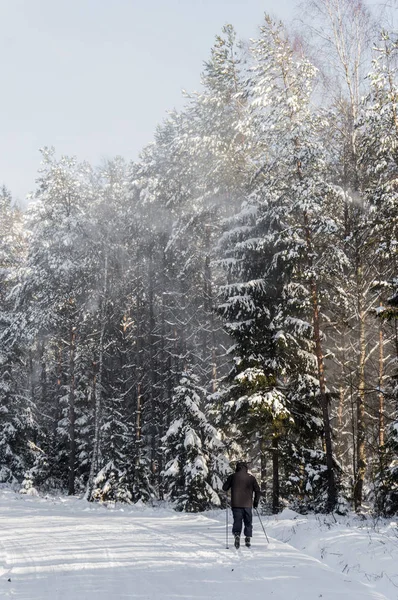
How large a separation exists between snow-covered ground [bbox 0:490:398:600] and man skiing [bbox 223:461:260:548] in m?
0.38

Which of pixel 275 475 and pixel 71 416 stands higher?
pixel 71 416

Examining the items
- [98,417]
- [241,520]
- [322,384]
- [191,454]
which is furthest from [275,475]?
[98,417]

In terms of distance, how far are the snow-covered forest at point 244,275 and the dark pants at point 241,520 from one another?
369 centimetres

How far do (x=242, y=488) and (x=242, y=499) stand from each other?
0.71ft

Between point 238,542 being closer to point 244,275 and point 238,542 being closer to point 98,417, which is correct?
point 244,275

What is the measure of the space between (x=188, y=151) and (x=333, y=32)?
8891 mm

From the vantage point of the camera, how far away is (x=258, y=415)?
1523 cm

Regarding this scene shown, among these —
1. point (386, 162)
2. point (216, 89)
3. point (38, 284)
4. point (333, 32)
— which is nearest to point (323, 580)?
point (386, 162)

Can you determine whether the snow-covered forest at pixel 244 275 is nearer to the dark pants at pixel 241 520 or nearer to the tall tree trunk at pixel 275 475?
the tall tree trunk at pixel 275 475

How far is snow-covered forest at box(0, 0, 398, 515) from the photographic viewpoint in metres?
15.0

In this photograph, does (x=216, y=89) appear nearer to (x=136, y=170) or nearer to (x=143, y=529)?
(x=136, y=170)

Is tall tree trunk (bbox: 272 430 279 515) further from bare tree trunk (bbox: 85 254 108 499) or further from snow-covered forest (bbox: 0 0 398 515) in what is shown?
bare tree trunk (bbox: 85 254 108 499)

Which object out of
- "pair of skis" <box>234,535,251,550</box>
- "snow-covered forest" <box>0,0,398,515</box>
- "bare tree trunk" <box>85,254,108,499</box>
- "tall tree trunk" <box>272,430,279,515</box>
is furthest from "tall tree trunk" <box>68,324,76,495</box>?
"pair of skis" <box>234,535,251,550</box>

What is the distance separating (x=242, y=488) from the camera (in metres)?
9.81
